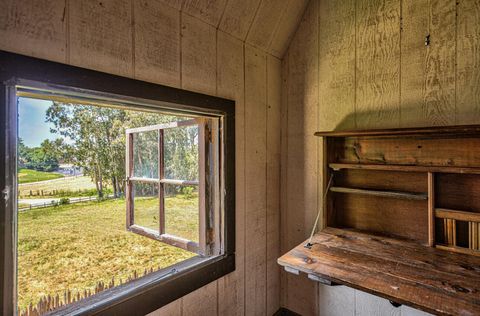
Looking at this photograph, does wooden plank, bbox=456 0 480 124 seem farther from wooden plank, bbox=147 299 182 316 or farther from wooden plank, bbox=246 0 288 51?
wooden plank, bbox=147 299 182 316

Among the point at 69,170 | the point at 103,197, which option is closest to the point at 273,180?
the point at 69,170

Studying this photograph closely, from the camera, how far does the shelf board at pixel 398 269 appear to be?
2.67 ft

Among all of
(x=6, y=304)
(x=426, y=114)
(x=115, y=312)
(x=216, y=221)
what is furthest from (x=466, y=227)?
(x=6, y=304)

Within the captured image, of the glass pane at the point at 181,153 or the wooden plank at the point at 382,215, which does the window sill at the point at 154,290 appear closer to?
the glass pane at the point at 181,153

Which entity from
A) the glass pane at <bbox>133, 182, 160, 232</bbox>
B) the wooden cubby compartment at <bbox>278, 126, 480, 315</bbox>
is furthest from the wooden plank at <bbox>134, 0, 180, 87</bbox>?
the glass pane at <bbox>133, 182, 160, 232</bbox>

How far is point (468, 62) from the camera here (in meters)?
1.17

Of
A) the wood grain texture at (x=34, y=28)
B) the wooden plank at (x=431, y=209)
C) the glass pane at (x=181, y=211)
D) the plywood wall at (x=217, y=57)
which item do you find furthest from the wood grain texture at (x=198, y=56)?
the wooden plank at (x=431, y=209)

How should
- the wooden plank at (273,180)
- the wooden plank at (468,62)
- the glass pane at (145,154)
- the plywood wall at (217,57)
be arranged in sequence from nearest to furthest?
1. the plywood wall at (217,57)
2. the wooden plank at (468,62)
3. the wooden plank at (273,180)
4. the glass pane at (145,154)

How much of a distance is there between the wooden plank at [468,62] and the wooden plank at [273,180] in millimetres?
944

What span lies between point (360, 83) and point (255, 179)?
2.69 feet

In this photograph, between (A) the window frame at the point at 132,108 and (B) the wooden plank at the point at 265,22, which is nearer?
(A) the window frame at the point at 132,108

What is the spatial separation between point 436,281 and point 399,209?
1.62 feet

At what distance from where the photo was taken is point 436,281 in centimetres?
90

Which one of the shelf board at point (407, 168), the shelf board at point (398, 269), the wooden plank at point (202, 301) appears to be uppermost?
the shelf board at point (407, 168)
